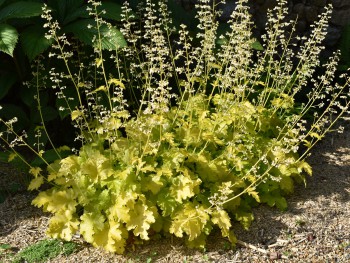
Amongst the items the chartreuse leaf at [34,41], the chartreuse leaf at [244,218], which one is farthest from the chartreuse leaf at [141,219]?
the chartreuse leaf at [34,41]

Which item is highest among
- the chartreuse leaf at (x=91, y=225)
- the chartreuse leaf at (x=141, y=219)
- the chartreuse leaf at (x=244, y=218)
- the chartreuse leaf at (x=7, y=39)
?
the chartreuse leaf at (x=7, y=39)

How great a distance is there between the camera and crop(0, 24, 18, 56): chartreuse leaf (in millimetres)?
2865

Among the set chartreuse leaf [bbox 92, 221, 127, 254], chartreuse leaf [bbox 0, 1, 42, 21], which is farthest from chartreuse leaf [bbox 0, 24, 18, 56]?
chartreuse leaf [bbox 92, 221, 127, 254]

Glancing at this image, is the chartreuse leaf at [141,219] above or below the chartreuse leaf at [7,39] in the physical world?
below

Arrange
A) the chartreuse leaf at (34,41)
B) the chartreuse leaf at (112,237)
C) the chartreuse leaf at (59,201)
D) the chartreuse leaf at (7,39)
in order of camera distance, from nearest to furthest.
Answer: the chartreuse leaf at (112,237) → the chartreuse leaf at (59,201) → the chartreuse leaf at (7,39) → the chartreuse leaf at (34,41)

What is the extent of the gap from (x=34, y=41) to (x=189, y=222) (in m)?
1.43

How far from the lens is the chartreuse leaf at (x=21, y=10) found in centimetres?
296

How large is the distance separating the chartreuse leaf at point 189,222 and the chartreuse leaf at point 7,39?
1.30 m

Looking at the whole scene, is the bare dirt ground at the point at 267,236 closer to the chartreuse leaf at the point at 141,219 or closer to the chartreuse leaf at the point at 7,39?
the chartreuse leaf at the point at 141,219

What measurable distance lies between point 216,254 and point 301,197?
834 mm

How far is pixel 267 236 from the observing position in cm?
295

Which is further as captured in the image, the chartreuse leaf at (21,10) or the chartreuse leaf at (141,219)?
the chartreuse leaf at (21,10)

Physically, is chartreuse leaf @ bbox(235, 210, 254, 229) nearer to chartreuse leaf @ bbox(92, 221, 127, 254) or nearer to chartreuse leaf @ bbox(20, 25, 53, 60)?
chartreuse leaf @ bbox(92, 221, 127, 254)

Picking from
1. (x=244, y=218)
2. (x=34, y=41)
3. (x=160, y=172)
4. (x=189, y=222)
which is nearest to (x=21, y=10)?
(x=34, y=41)
